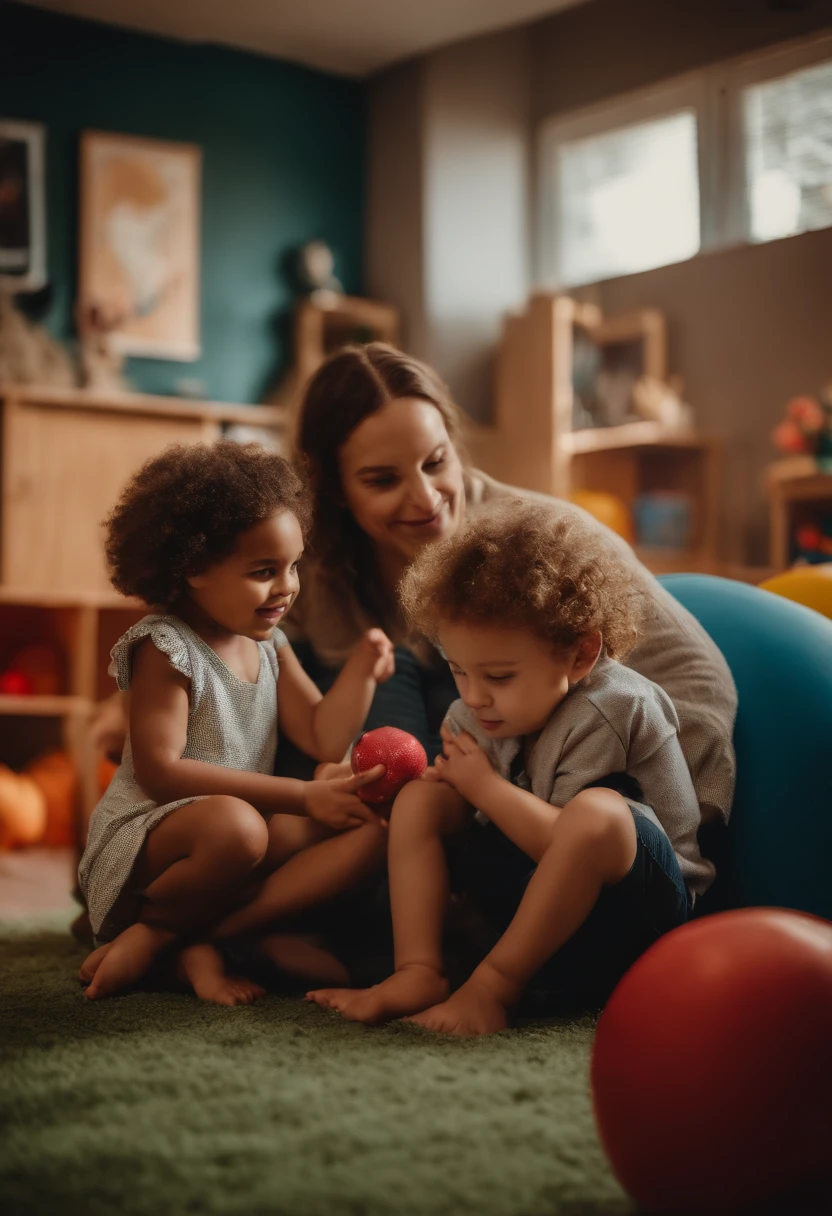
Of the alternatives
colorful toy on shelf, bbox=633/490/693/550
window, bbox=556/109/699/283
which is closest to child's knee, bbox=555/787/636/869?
colorful toy on shelf, bbox=633/490/693/550

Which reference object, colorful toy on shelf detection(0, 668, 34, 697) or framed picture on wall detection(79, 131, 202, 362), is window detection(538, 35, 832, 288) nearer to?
framed picture on wall detection(79, 131, 202, 362)

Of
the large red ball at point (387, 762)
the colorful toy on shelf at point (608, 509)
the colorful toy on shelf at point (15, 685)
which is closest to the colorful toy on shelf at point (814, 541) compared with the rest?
the colorful toy on shelf at point (608, 509)

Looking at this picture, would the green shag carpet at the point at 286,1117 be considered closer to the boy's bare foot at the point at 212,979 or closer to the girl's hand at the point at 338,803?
the boy's bare foot at the point at 212,979

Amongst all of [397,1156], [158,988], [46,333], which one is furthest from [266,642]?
[46,333]

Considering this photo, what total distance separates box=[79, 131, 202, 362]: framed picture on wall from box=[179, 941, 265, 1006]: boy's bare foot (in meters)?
3.21

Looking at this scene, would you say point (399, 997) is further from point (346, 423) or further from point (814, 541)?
point (814, 541)

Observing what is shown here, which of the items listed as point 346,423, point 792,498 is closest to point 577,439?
point 792,498

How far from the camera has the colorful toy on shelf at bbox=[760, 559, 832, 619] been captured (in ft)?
6.11

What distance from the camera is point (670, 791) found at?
130 centimetres

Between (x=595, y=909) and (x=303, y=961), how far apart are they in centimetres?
38

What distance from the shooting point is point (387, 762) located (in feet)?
4.52

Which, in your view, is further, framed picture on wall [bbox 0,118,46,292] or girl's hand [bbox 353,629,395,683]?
framed picture on wall [bbox 0,118,46,292]

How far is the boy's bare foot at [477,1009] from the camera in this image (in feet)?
3.86

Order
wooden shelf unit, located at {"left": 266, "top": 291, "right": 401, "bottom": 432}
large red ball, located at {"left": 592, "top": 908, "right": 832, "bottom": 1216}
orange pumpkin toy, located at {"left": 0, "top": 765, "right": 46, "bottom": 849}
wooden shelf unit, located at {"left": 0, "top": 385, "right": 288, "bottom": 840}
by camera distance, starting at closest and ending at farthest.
Result: large red ball, located at {"left": 592, "top": 908, "right": 832, "bottom": 1216} < orange pumpkin toy, located at {"left": 0, "top": 765, "right": 46, "bottom": 849} < wooden shelf unit, located at {"left": 0, "top": 385, "right": 288, "bottom": 840} < wooden shelf unit, located at {"left": 266, "top": 291, "right": 401, "bottom": 432}
